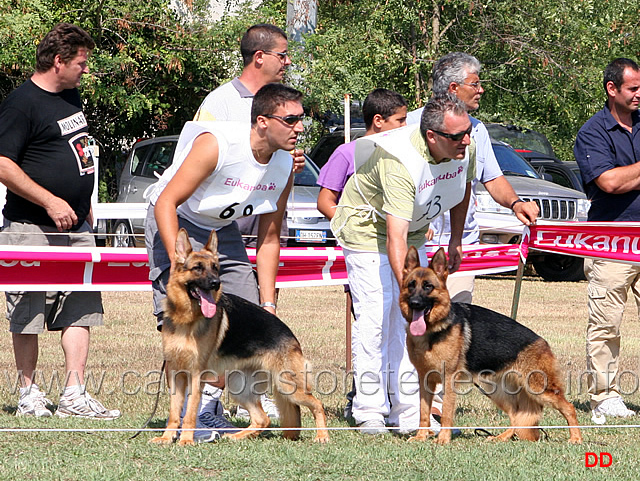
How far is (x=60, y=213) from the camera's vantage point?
5.93m

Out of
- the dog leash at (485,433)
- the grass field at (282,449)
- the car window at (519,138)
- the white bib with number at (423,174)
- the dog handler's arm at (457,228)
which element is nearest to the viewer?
the grass field at (282,449)

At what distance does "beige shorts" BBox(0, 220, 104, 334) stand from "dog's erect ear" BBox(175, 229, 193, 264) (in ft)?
4.97

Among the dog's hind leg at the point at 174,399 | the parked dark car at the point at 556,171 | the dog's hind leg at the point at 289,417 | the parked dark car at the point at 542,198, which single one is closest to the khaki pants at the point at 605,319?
the dog's hind leg at the point at 289,417

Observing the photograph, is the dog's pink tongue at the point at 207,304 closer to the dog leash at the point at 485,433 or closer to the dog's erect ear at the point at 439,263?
the dog's erect ear at the point at 439,263

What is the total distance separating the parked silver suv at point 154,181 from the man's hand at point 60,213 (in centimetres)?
694

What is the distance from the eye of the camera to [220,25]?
718 inches

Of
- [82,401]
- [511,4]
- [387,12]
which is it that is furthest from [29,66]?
[82,401]

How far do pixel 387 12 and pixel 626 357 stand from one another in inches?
535

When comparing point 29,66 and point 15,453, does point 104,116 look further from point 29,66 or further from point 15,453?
point 15,453

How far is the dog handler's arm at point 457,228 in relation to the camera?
19.2ft

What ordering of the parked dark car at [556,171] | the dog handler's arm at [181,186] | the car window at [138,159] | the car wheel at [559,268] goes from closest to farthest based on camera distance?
the dog handler's arm at [181,186] → the car wheel at [559,268] → the car window at [138,159] → the parked dark car at [556,171]

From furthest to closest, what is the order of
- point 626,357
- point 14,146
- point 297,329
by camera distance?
point 297,329
point 626,357
point 14,146

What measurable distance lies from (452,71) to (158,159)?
34.7 ft

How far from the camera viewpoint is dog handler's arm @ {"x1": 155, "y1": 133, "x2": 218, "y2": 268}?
197 inches
